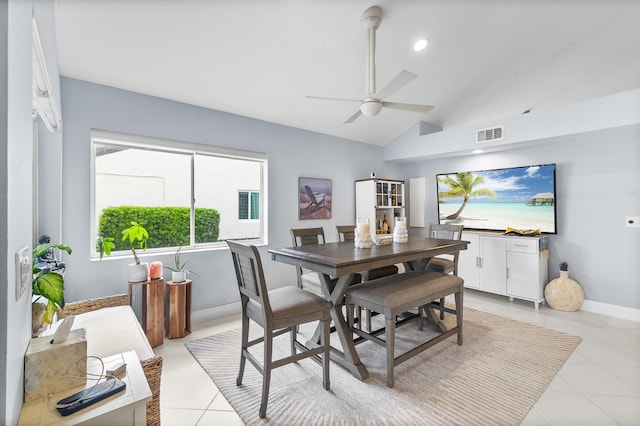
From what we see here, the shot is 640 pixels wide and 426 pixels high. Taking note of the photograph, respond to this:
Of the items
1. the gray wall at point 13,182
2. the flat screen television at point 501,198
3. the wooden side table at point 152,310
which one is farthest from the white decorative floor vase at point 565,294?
the gray wall at point 13,182

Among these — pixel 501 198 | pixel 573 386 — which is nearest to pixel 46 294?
pixel 573 386

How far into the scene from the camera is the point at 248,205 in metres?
4.09

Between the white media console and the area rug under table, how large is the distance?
98 cm

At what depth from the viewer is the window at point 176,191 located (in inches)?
115

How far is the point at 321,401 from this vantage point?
1946 mm

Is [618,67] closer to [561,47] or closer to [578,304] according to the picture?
[561,47]

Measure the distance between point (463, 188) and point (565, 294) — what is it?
191 cm

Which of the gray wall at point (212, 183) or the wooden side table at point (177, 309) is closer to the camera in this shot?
the gray wall at point (212, 183)

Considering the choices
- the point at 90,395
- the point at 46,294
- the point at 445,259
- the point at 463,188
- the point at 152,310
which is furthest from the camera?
the point at 463,188

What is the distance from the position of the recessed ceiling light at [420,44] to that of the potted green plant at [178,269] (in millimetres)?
3259

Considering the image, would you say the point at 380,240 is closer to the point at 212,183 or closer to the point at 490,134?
the point at 212,183

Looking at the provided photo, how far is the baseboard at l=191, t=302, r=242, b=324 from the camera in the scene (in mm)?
3291

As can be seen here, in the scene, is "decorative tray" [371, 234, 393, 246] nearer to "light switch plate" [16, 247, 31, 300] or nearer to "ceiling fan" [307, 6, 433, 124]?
"ceiling fan" [307, 6, 433, 124]

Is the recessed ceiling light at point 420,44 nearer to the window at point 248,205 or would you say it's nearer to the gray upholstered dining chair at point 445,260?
the gray upholstered dining chair at point 445,260
